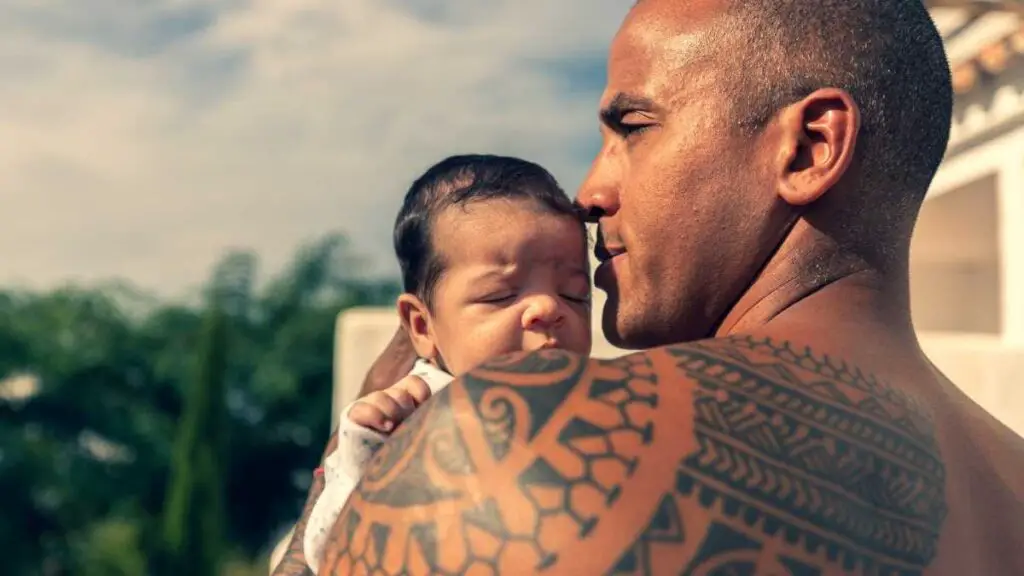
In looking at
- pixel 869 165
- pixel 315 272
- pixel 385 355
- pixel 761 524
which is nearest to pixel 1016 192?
pixel 385 355

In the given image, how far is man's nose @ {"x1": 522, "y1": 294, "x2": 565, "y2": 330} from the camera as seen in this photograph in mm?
2564

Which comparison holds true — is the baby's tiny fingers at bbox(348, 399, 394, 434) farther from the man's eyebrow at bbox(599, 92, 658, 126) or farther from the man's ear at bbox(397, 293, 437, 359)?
the man's eyebrow at bbox(599, 92, 658, 126)

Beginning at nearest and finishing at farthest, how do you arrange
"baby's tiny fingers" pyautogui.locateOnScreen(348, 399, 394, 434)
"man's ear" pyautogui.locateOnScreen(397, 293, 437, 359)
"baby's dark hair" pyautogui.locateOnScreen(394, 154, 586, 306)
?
1. "baby's tiny fingers" pyautogui.locateOnScreen(348, 399, 394, 434)
2. "baby's dark hair" pyautogui.locateOnScreen(394, 154, 586, 306)
3. "man's ear" pyautogui.locateOnScreen(397, 293, 437, 359)

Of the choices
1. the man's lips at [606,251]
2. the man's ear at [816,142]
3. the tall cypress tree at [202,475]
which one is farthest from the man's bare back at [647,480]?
the tall cypress tree at [202,475]

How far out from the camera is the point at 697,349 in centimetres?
179

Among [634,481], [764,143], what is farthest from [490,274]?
[634,481]

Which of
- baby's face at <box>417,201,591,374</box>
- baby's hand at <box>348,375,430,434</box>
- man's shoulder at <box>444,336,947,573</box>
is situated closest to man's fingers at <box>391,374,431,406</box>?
baby's hand at <box>348,375,430,434</box>

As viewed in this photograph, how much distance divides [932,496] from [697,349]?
1.32 ft

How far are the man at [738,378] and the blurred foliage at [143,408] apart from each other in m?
22.0

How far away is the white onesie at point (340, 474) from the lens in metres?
2.38

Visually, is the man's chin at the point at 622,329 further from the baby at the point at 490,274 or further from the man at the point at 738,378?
the baby at the point at 490,274

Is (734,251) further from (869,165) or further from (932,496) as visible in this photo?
(932,496)

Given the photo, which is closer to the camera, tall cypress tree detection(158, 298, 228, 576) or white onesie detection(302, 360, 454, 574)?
white onesie detection(302, 360, 454, 574)

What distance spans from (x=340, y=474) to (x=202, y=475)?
19.9 m
